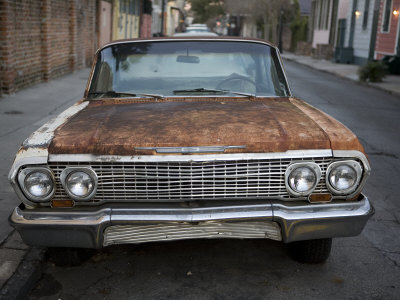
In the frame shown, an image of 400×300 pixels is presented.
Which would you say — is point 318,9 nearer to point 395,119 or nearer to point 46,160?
point 395,119

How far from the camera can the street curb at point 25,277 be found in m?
3.32

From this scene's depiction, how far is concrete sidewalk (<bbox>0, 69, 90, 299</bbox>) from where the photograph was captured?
371cm

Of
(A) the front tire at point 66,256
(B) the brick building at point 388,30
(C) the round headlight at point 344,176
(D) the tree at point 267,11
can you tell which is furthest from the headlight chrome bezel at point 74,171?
(D) the tree at point 267,11

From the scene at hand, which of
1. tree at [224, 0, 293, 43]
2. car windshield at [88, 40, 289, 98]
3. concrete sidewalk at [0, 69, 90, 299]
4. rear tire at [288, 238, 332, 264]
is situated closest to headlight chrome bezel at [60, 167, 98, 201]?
concrete sidewalk at [0, 69, 90, 299]

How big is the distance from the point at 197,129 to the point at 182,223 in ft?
1.94

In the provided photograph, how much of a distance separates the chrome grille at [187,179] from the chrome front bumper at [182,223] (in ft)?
0.24

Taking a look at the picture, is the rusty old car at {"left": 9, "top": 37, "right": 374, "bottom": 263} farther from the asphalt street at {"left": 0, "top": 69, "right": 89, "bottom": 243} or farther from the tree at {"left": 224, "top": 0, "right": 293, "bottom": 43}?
the tree at {"left": 224, "top": 0, "right": 293, "bottom": 43}

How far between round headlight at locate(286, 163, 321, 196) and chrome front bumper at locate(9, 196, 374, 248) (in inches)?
3.8

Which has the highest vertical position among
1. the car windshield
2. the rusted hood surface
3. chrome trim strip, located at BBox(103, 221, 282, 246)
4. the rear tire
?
the car windshield

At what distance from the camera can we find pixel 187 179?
3.12m

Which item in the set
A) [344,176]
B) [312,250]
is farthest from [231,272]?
[344,176]

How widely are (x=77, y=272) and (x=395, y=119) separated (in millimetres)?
8969

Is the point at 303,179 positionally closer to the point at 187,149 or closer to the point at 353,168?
the point at 353,168

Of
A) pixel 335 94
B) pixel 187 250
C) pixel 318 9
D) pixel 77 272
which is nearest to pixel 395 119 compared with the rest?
pixel 335 94
